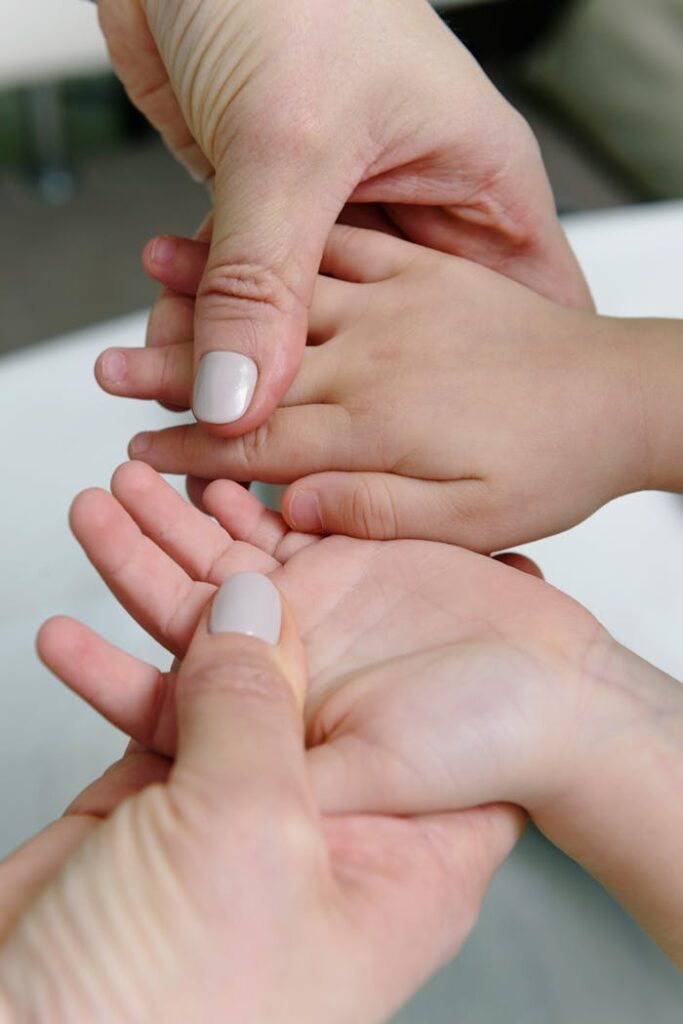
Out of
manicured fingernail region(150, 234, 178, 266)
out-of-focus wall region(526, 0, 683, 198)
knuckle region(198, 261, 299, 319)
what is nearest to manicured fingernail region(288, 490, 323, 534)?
knuckle region(198, 261, 299, 319)

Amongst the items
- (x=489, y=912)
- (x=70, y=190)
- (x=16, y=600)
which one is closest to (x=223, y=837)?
(x=489, y=912)

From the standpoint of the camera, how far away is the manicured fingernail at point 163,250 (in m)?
0.75

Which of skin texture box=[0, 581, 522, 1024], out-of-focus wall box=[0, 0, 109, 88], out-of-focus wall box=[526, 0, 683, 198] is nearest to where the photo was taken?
skin texture box=[0, 581, 522, 1024]

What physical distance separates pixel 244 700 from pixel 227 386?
0.24 metres

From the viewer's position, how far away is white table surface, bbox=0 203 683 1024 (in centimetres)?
58

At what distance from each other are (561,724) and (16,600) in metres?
0.41

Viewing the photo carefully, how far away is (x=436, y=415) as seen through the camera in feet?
2.16

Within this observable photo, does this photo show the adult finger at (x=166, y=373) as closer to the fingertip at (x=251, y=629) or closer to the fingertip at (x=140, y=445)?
the fingertip at (x=140, y=445)

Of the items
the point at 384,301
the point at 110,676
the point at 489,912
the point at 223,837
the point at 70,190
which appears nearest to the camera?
the point at 223,837

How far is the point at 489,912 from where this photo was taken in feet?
1.98

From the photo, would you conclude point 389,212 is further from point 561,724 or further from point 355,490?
point 561,724

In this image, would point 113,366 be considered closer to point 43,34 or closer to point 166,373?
point 166,373

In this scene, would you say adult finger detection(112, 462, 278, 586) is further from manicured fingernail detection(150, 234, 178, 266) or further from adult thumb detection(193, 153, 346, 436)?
manicured fingernail detection(150, 234, 178, 266)

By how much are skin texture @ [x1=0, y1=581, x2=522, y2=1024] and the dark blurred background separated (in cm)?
131
